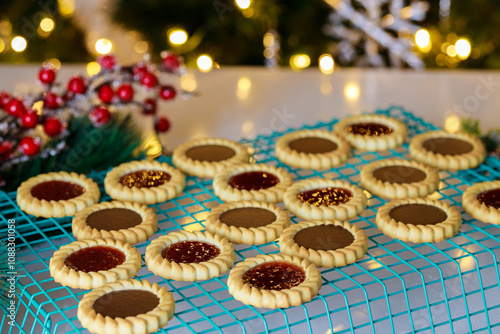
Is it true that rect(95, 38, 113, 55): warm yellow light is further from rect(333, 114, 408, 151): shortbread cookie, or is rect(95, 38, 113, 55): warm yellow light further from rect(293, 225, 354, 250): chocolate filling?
rect(293, 225, 354, 250): chocolate filling

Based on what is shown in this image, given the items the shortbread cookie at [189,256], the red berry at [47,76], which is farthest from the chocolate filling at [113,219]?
the red berry at [47,76]

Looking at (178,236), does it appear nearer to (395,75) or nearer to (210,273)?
(210,273)

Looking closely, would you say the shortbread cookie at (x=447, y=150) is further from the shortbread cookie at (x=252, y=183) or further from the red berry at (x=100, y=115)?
the red berry at (x=100, y=115)

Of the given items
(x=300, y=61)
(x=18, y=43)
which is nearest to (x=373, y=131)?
(x=300, y=61)

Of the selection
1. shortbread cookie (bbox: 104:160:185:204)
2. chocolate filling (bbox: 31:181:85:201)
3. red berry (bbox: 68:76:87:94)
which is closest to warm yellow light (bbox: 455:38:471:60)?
shortbread cookie (bbox: 104:160:185:204)

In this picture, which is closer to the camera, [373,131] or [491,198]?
[491,198]

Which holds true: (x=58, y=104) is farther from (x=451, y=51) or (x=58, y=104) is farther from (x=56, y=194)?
(x=451, y=51)

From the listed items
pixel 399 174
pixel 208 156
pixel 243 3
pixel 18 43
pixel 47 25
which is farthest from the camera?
pixel 47 25
